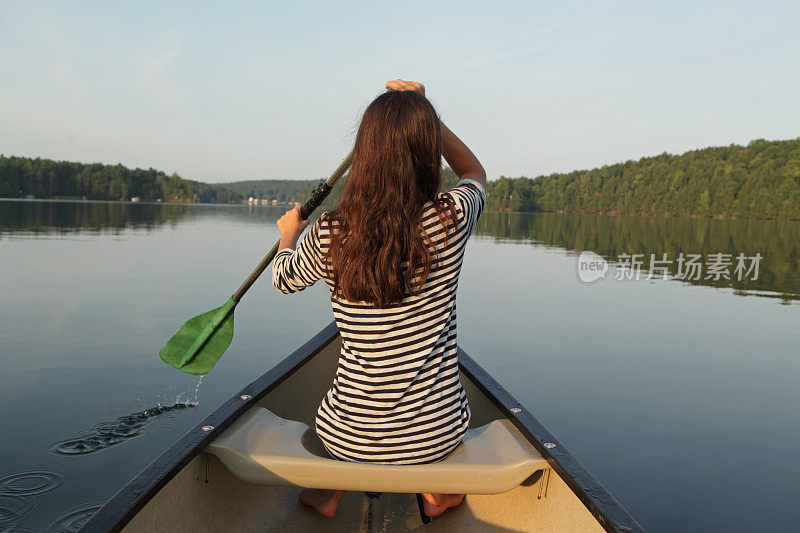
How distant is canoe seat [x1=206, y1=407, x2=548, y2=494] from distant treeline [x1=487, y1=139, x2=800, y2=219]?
68103mm

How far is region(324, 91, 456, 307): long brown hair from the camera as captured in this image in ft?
5.36

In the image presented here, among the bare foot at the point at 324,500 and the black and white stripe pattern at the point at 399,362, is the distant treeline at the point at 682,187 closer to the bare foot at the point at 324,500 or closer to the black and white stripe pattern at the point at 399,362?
the bare foot at the point at 324,500

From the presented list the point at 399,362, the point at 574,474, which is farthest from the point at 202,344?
the point at 574,474

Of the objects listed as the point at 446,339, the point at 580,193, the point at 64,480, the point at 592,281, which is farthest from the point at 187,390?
the point at 580,193

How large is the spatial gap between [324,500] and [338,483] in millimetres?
448

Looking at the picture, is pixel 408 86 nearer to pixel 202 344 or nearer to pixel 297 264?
pixel 297 264

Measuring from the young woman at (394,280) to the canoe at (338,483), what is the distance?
9cm

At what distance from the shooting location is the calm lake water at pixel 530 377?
12.6 feet

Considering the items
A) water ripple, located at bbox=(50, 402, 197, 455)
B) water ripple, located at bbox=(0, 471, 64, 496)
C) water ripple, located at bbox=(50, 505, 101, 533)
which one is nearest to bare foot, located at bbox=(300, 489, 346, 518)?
water ripple, located at bbox=(50, 505, 101, 533)

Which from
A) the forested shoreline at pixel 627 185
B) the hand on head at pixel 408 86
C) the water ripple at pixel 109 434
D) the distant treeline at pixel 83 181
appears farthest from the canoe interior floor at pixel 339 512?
the distant treeline at pixel 83 181

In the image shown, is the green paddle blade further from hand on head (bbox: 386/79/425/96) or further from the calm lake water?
hand on head (bbox: 386/79/425/96)

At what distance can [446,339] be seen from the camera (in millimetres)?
1824

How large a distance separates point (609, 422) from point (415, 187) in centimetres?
397

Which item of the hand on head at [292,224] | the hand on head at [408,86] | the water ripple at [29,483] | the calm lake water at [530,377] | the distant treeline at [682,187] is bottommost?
the water ripple at [29,483]
